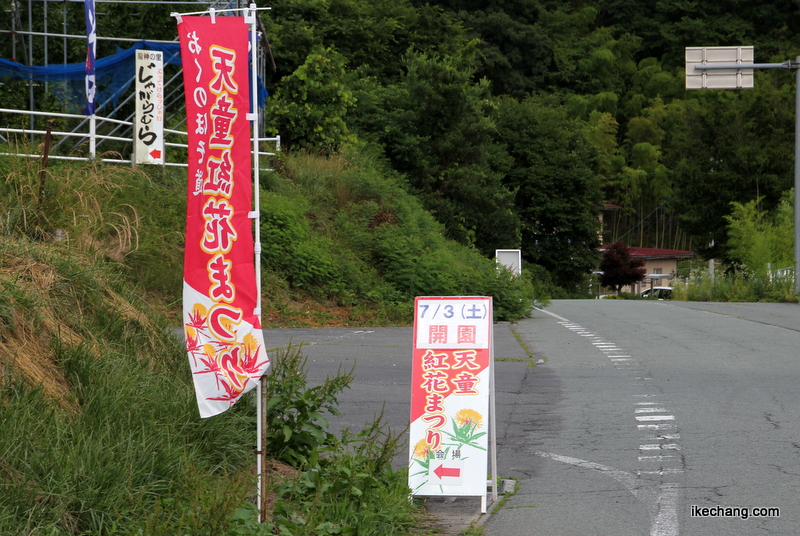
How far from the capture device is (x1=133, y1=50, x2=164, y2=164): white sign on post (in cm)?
1677

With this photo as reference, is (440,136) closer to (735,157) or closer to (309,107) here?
(309,107)

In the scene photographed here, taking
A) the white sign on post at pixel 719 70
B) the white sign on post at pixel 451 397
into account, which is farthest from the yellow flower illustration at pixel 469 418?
the white sign on post at pixel 719 70

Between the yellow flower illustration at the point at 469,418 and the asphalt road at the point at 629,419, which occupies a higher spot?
the yellow flower illustration at the point at 469,418

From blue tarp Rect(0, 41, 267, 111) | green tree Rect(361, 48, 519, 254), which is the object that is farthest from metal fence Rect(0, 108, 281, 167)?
green tree Rect(361, 48, 519, 254)

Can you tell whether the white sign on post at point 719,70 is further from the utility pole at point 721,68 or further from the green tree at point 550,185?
the green tree at point 550,185

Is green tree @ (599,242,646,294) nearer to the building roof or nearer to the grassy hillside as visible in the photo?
the building roof

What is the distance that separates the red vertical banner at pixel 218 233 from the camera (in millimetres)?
5266

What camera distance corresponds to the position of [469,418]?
20.2 ft

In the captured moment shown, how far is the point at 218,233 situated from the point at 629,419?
5.09 meters

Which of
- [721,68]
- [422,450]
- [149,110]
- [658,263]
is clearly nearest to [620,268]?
[658,263]

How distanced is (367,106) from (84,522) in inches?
1077

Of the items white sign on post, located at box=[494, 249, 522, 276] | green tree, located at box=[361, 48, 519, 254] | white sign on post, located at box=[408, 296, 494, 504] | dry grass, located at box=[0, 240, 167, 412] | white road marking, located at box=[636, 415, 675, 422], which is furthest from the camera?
green tree, located at box=[361, 48, 519, 254]

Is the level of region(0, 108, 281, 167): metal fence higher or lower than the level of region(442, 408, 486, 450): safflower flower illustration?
higher

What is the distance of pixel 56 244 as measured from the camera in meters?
7.77
